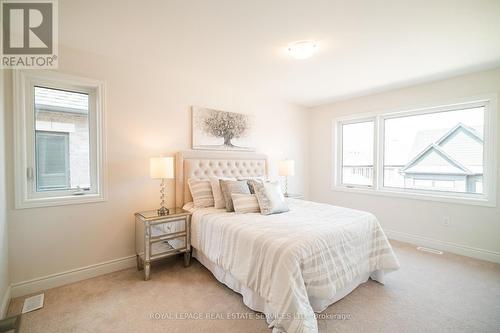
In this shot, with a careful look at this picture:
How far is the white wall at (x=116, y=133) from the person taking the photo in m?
2.17

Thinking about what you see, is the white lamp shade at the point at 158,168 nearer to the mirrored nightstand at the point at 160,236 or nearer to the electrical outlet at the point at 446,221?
the mirrored nightstand at the point at 160,236

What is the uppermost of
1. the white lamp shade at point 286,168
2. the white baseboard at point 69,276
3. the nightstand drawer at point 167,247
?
the white lamp shade at point 286,168

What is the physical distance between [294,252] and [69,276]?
2.43 m

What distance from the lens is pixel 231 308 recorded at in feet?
6.61

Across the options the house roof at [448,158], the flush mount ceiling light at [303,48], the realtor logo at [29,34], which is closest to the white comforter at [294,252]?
the flush mount ceiling light at [303,48]

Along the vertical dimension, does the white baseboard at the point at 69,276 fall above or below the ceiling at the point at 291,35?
below

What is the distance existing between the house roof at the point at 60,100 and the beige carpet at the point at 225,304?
6.24ft

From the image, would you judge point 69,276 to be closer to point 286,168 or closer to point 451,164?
point 286,168

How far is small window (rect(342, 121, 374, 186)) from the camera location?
4230mm

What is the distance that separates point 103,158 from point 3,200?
87cm

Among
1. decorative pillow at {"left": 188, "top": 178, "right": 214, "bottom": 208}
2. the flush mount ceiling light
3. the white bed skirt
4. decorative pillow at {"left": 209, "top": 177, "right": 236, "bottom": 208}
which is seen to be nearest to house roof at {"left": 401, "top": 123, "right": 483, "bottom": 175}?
the white bed skirt

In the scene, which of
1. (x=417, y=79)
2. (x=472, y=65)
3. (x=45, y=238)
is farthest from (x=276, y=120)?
(x=45, y=238)

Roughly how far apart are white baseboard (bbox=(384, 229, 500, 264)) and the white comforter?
1.66 m

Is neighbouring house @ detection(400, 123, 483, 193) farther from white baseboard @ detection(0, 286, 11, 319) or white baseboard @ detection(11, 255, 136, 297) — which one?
white baseboard @ detection(0, 286, 11, 319)
